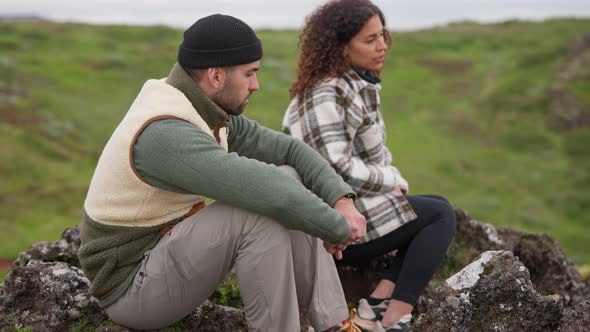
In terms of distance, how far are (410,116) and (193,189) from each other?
64.2 feet

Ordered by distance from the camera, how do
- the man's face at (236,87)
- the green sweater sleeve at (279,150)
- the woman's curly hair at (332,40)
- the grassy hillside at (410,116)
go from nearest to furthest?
the man's face at (236,87) → the green sweater sleeve at (279,150) → the woman's curly hair at (332,40) → the grassy hillside at (410,116)

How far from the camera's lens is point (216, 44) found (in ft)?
12.5

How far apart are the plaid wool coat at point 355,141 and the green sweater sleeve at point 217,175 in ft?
4.17

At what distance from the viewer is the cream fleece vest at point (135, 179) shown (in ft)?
11.8

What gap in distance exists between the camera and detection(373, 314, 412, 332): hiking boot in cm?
471

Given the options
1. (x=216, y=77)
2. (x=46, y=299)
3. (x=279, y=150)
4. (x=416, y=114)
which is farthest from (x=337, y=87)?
(x=416, y=114)

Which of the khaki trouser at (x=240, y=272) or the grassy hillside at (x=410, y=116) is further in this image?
the grassy hillside at (x=410, y=116)

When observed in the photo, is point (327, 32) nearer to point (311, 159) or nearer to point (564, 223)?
point (311, 159)

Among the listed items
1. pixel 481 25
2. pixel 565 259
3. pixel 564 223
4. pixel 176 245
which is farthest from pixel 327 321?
pixel 481 25

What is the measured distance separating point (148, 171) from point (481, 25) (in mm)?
40189

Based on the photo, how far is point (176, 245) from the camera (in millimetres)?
3678

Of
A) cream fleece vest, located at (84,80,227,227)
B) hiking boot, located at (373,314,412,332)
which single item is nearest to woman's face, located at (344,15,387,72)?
cream fleece vest, located at (84,80,227,227)

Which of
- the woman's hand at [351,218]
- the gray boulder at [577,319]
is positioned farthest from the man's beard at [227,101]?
the gray boulder at [577,319]

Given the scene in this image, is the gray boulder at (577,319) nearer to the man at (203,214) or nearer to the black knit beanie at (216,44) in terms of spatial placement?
the man at (203,214)
